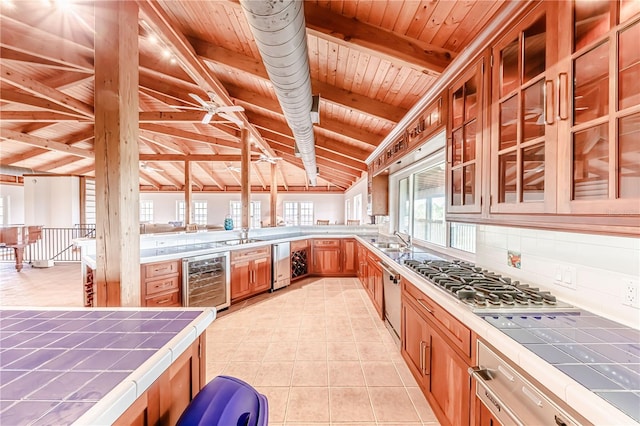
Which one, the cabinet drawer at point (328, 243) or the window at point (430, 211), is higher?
the window at point (430, 211)

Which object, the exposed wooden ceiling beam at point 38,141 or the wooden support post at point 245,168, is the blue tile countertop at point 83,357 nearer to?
the wooden support post at point 245,168

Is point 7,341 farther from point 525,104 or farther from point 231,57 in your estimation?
point 231,57

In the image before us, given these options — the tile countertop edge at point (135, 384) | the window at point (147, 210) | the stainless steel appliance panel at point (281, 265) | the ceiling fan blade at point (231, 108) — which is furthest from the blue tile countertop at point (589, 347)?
the window at point (147, 210)

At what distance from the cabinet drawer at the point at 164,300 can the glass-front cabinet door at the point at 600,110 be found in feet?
11.5

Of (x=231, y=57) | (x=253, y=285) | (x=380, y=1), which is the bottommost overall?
(x=253, y=285)

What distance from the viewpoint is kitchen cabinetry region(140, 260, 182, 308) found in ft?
9.05

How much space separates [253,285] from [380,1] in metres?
3.88

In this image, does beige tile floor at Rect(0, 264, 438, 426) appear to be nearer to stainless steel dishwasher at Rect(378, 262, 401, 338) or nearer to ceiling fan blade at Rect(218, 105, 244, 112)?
stainless steel dishwasher at Rect(378, 262, 401, 338)

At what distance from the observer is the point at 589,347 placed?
0.92 m

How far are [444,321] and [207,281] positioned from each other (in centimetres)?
299

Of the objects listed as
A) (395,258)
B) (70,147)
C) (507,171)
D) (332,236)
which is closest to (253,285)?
(332,236)

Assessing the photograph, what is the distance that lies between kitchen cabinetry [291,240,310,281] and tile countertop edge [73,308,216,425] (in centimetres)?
413

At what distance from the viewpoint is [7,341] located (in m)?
0.91

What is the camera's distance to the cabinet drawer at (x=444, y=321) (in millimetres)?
1276
